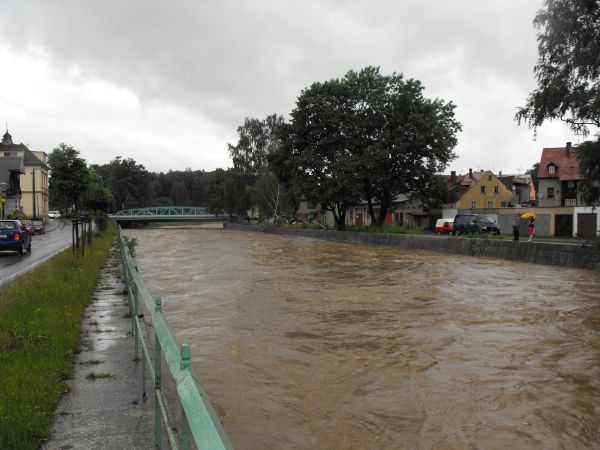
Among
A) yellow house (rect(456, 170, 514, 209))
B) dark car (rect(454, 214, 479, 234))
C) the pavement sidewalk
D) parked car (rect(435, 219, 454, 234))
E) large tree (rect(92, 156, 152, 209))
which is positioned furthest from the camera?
large tree (rect(92, 156, 152, 209))

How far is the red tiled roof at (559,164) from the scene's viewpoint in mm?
59500

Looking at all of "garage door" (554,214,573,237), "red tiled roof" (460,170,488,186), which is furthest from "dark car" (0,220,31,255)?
"red tiled roof" (460,170,488,186)

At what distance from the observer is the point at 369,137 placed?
43781 mm

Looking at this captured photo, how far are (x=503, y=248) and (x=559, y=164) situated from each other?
4127cm

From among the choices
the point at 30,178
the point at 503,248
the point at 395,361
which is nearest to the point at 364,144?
the point at 503,248

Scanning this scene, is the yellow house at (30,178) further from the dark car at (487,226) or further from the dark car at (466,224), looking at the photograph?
the dark car at (487,226)

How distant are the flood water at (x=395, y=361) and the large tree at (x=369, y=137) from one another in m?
24.9

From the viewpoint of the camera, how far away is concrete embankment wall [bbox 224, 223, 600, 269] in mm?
21688

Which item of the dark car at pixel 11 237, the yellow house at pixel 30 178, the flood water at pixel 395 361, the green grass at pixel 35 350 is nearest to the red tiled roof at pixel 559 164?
the flood water at pixel 395 361

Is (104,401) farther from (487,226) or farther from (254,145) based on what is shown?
(254,145)

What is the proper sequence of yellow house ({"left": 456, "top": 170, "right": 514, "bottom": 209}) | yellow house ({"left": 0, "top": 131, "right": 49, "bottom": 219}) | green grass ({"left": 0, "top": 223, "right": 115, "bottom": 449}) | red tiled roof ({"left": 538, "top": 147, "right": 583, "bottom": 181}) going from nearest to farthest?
green grass ({"left": 0, "top": 223, "right": 115, "bottom": 449}) → red tiled roof ({"left": 538, "top": 147, "right": 583, "bottom": 181}) → yellow house ({"left": 456, "top": 170, "right": 514, "bottom": 209}) → yellow house ({"left": 0, "top": 131, "right": 49, "bottom": 219})

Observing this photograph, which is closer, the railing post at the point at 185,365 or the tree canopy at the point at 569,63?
the railing post at the point at 185,365

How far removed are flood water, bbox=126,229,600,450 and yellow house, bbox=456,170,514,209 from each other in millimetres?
56749

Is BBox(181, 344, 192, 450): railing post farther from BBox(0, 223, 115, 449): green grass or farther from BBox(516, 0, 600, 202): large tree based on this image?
BBox(516, 0, 600, 202): large tree
